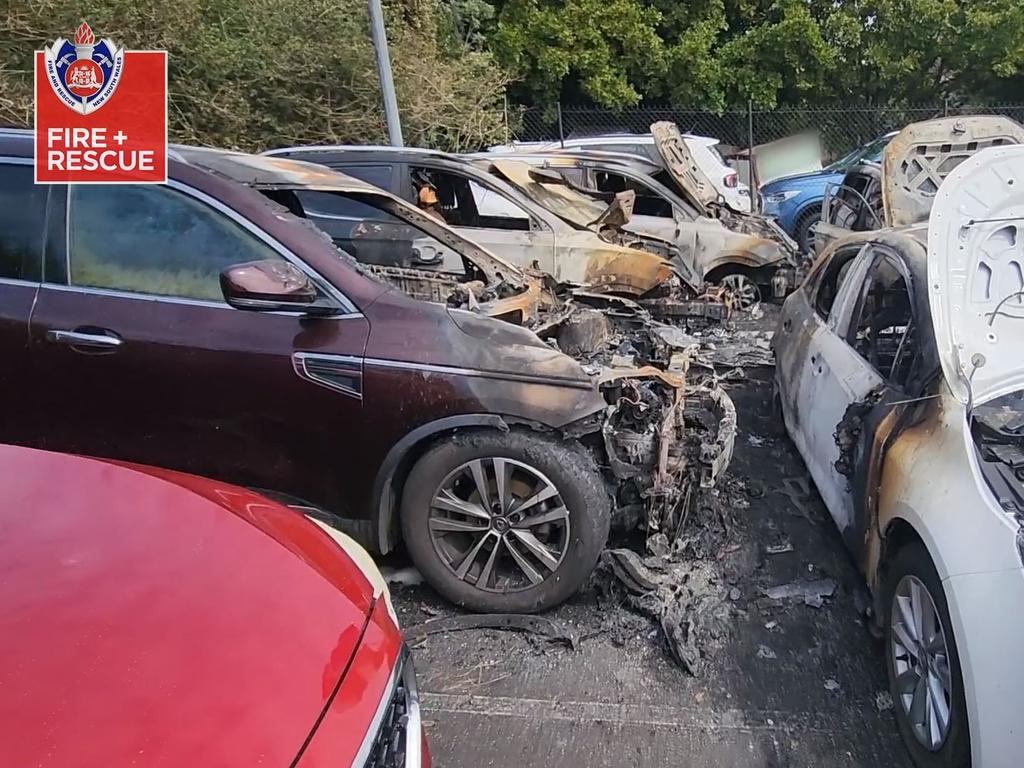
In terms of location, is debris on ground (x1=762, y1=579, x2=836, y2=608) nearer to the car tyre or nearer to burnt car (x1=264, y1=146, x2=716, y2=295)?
burnt car (x1=264, y1=146, x2=716, y2=295)

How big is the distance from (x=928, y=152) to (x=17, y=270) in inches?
240

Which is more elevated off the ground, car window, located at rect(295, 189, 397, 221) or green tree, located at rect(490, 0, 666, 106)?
green tree, located at rect(490, 0, 666, 106)

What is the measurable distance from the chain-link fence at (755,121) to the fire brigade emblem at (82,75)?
9.91m

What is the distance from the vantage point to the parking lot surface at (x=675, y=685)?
2.76 m

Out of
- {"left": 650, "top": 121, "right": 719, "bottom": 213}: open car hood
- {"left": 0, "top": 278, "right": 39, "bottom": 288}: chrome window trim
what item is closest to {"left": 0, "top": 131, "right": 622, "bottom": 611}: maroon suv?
{"left": 0, "top": 278, "right": 39, "bottom": 288}: chrome window trim

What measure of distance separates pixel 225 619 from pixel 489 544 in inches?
64.3

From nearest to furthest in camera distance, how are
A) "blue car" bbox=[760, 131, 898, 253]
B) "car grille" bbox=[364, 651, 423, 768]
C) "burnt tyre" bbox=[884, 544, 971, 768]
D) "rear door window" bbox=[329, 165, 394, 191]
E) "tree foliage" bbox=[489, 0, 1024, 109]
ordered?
"car grille" bbox=[364, 651, 423, 768] → "burnt tyre" bbox=[884, 544, 971, 768] → "rear door window" bbox=[329, 165, 394, 191] → "blue car" bbox=[760, 131, 898, 253] → "tree foliage" bbox=[489, 0, 1024, 109]

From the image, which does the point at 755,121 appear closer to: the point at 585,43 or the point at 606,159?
the point at 585,43

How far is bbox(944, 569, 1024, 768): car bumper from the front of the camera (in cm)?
211

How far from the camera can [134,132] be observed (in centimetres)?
420

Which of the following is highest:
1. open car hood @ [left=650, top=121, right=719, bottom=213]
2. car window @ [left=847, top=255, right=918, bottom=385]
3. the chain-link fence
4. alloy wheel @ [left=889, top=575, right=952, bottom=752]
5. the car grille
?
the chain-link fence

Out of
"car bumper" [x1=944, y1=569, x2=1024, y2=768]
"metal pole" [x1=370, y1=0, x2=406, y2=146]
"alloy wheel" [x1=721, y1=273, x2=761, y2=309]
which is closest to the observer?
"car bumper" [x1=944, y1=569, x2=1024, y2=768]

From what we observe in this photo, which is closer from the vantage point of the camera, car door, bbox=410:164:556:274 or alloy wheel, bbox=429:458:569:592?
alloy wheel, bbox=429:458:569:592

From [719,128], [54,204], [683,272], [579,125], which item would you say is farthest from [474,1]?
[54,204]
